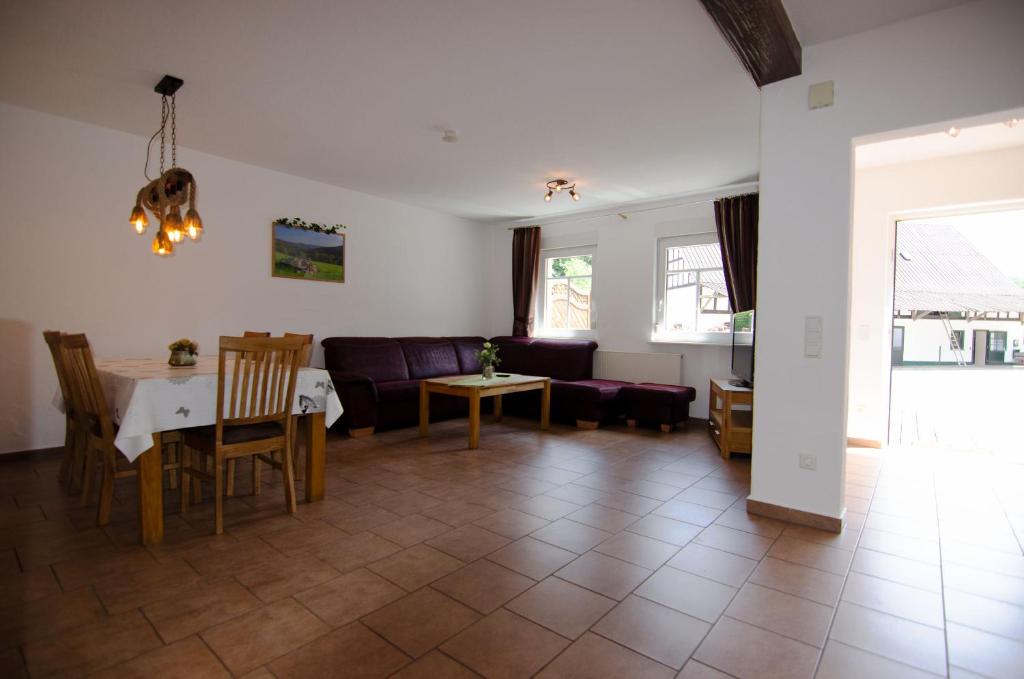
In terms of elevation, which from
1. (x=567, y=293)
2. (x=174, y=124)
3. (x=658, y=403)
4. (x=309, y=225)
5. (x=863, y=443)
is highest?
(x=174, y=124)

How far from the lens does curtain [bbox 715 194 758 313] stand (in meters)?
4.96

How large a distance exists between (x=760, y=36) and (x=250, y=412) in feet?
10.4

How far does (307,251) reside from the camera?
5.24 metres

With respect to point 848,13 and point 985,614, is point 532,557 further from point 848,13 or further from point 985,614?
point 848,13

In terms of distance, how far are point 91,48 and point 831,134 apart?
4060 millimetres

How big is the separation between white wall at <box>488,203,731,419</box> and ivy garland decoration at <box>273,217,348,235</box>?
113 inches

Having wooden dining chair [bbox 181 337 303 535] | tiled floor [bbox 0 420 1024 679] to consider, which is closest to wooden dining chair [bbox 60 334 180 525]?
tiled floor [bbox 0 420 1024 679]

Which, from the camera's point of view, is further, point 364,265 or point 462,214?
point 462,214

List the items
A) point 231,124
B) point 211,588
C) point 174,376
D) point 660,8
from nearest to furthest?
point 211,588 < point 660,8 < point 174,376 < point 231,124

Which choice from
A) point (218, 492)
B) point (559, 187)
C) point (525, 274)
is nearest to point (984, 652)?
point (218, 492)

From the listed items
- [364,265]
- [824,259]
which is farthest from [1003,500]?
[364,265]

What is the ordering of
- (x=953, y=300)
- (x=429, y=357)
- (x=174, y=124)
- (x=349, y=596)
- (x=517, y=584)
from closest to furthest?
(x=349, y=596), (x=517, y=584), (x=174, y=124), (x=953, y=300), (x=429, y=357)

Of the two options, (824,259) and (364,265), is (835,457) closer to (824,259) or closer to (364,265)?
(824,259)

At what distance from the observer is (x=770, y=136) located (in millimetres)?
2807
